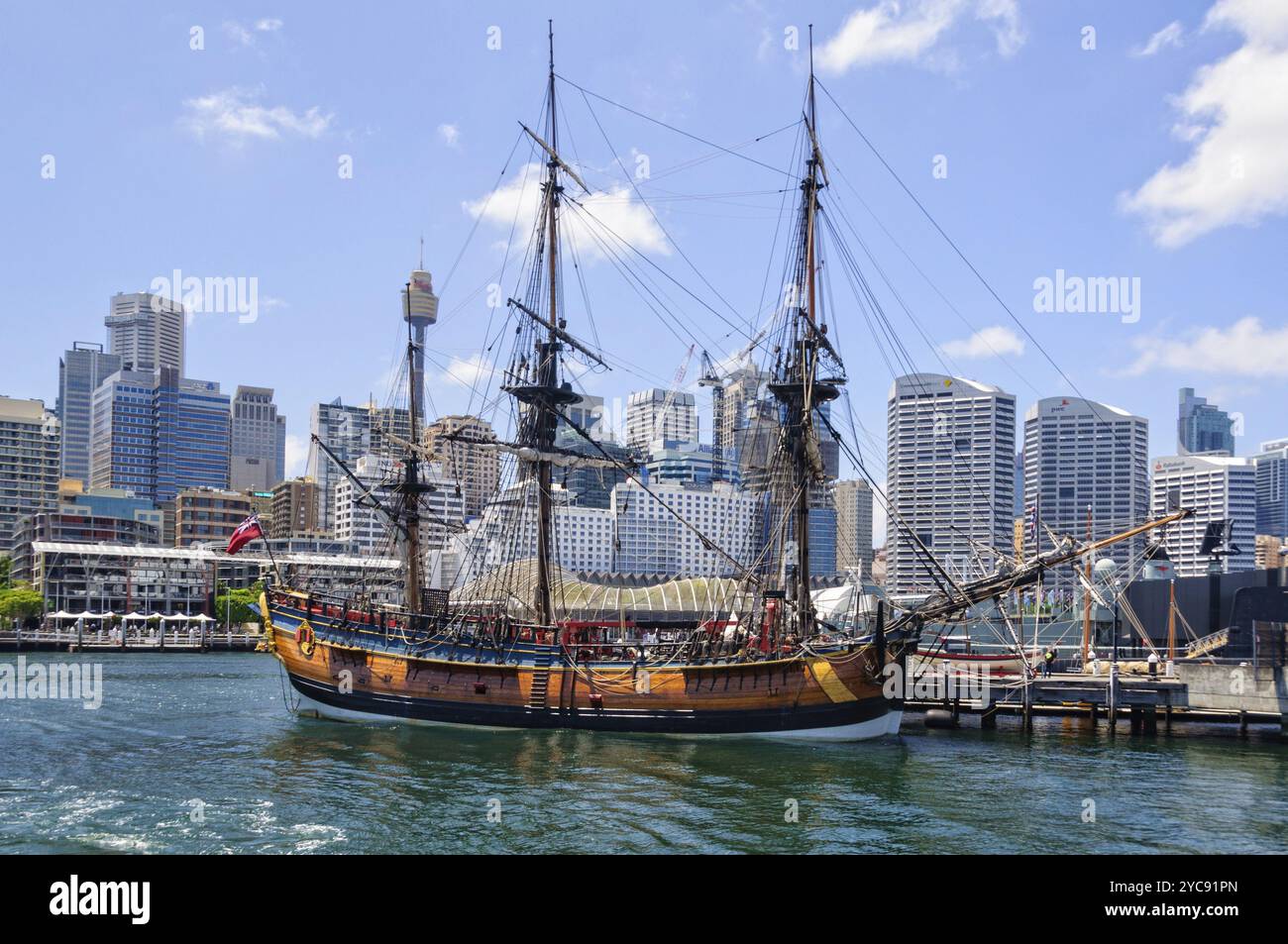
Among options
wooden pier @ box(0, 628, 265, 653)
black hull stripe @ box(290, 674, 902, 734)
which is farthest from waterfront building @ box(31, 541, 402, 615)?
black hull stripe @ box(290, 674, 902, 734)

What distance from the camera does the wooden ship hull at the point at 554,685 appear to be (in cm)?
4344

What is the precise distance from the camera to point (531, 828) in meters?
27.5

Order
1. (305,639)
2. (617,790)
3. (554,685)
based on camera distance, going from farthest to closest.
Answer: (305,639) → (554,685) → (617,790)

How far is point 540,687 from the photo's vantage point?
1852 inches

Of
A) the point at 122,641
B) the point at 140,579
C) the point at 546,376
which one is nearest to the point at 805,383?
the point at 546,376

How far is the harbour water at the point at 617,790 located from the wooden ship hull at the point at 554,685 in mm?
1179

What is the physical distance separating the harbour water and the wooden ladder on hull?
1562mm

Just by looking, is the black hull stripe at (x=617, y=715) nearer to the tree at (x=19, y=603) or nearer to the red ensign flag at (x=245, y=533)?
the red ensign flag at (x=245, y=533)

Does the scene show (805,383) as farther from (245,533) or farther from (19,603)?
(19,603)

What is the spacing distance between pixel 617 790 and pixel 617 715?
1330cm

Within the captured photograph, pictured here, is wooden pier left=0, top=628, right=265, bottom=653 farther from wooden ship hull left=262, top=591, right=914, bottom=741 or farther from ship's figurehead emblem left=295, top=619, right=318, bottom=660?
ship's figurehead emblem left=295, top=619, right=318, bottom=660

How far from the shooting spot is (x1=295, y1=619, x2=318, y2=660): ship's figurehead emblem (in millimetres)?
52031
